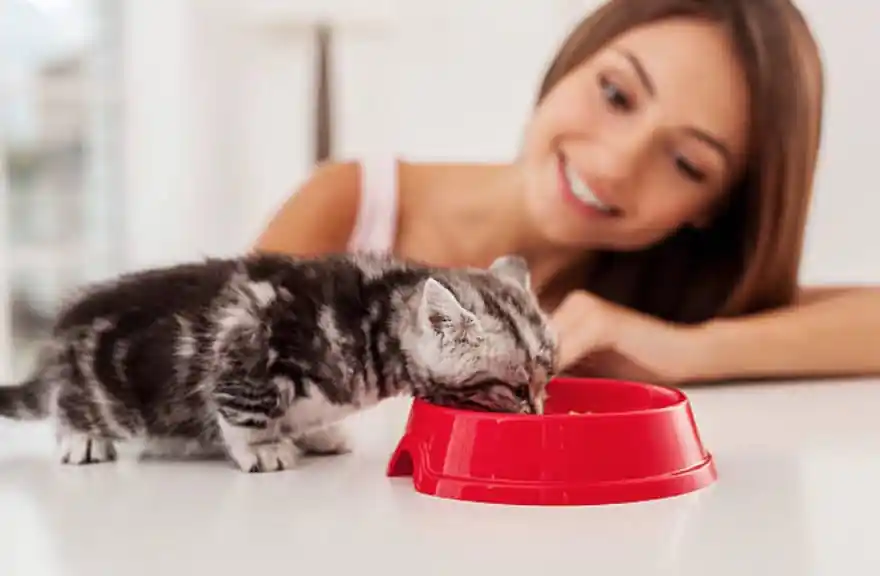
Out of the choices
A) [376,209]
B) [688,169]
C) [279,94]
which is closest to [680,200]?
[688,169]

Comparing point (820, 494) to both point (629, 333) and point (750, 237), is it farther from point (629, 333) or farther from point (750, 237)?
point (750, 237)

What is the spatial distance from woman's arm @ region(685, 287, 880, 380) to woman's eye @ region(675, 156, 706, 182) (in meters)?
0.25

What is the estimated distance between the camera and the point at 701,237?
204 centimetres

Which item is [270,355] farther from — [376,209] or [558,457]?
[376,209]

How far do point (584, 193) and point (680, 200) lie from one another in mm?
166

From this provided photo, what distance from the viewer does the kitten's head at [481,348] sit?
996mm

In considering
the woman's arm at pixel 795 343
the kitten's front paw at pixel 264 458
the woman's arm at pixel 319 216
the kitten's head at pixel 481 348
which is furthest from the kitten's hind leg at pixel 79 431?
the woman's arm at pixel 795 343

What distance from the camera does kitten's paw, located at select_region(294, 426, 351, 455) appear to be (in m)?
1.08

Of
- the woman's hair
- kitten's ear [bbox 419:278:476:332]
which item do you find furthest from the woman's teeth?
kitten's ear [bbox 419:278:476:332]

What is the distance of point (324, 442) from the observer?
1082mm

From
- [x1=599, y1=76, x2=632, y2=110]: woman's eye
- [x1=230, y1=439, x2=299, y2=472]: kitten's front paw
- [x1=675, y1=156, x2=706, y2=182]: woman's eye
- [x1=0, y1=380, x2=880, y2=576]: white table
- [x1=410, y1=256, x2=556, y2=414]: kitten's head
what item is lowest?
[x1=230, y1=439, x2=299, y2=472]: kitten's front paw

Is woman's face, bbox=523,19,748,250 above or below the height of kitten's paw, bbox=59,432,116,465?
above

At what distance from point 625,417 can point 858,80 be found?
7.58 feet

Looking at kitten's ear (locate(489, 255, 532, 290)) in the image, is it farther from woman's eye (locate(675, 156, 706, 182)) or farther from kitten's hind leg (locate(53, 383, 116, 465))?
woman's eye (locate(675, 156, 706, 182))
